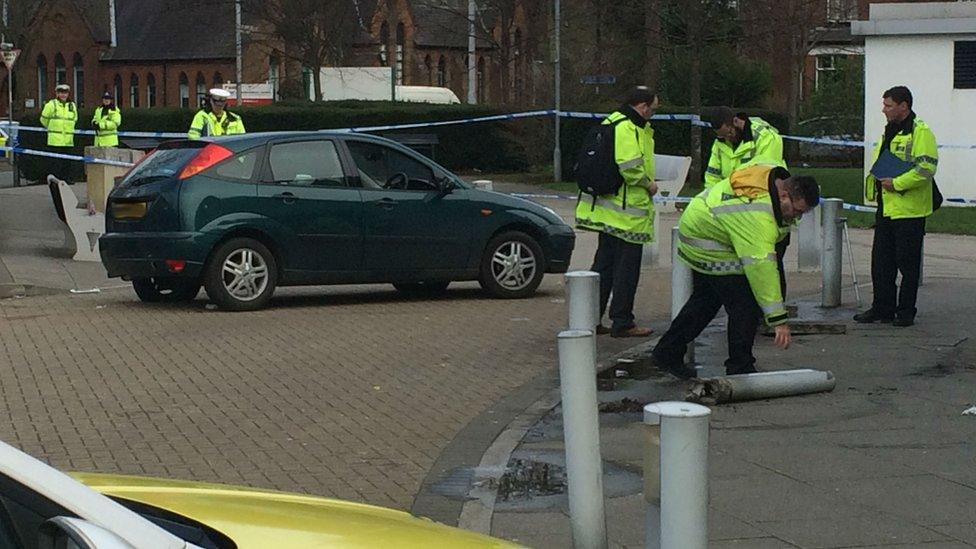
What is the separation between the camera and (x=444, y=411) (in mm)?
9438

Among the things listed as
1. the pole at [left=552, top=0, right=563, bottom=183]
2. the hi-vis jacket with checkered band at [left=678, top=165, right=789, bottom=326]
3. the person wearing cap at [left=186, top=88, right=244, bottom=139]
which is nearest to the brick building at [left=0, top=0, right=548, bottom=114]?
the pole at [left=552, top=0, right=563, bottom=183]

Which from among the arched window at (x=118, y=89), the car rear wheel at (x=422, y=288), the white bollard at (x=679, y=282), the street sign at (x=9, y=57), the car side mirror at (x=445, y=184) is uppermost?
the arched window at (x=118, y=89)

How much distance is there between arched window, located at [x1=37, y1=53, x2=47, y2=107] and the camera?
8200cm

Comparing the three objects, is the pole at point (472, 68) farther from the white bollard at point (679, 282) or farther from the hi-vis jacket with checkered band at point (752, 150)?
the white bollard at point (679, 282)

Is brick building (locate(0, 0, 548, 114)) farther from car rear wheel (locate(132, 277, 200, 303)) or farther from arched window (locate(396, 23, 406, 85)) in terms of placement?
car rear wheel (locate(132, 277, 200, 303))

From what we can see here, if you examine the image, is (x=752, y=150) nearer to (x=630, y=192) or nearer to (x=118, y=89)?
(x=630, y=192)

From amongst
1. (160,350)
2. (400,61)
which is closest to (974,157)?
(160,350)

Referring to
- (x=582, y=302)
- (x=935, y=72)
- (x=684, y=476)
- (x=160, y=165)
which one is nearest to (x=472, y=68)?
(x=935, y=72)

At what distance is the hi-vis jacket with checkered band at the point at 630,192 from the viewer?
1178cm

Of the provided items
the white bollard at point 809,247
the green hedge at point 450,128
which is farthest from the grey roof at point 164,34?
the white bollard at point 809,247

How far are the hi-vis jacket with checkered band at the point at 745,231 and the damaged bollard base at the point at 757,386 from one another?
1.73ft

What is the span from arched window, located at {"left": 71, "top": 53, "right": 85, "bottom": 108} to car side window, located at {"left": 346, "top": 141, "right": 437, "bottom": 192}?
228ft

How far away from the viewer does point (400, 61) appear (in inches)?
2901

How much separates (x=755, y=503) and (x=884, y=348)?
485 centimetres
